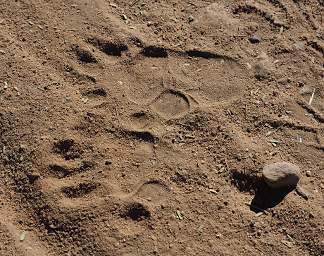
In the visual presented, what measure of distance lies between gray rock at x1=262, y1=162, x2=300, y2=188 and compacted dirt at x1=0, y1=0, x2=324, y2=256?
0.06 meters

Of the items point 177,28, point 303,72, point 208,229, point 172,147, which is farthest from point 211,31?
point 208,229

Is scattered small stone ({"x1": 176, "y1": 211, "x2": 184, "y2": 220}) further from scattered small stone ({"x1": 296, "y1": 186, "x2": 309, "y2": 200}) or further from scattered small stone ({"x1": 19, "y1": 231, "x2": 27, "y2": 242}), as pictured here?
scattered small stone ({"x1": 19, "y1": 231, "x2": 27, "y2": 242})

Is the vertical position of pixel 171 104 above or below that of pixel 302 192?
above

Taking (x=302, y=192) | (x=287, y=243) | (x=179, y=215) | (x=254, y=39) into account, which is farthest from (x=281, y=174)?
(x=254, y=39)

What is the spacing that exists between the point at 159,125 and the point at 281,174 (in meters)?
0.83

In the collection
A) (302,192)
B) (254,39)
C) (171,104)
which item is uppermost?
(254,39)

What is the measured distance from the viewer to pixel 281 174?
3.38 metres

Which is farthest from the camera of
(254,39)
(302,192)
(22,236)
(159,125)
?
(254,39)

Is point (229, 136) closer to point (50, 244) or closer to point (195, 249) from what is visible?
point (195, 249)

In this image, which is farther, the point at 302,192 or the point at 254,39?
the point at 254,39

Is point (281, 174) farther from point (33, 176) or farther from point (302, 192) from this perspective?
point (33, 176)

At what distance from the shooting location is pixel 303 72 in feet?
12.8

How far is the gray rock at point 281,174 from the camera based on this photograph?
337 centimetres

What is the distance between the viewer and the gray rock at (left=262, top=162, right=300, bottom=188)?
3.37m
